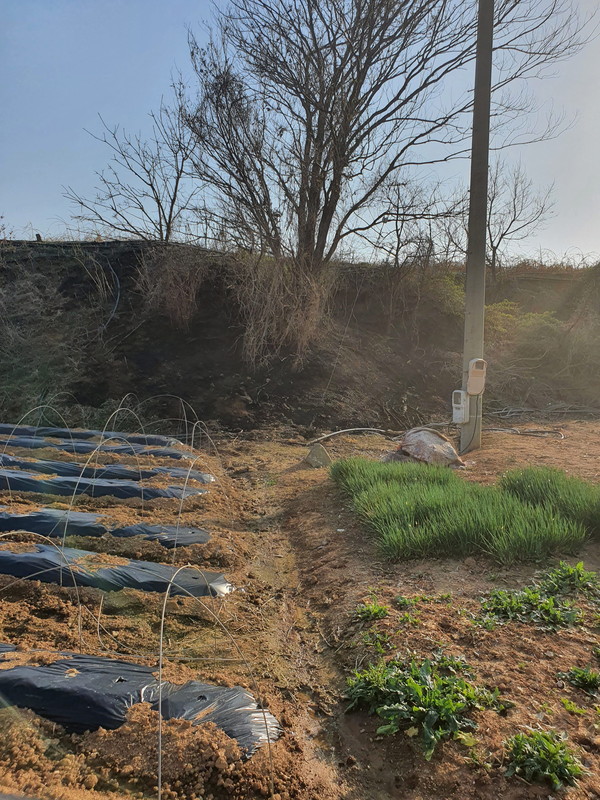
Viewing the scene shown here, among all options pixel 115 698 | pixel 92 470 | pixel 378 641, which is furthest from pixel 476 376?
pixel 115 698

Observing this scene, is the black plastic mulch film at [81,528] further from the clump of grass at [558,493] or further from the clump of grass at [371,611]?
the clump of grass at [558,493]

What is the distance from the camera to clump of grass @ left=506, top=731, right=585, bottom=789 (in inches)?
55.4

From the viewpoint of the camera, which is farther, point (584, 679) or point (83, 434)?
point (83, 434)

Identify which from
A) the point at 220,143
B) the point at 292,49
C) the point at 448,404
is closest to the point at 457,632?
the point at 448,404

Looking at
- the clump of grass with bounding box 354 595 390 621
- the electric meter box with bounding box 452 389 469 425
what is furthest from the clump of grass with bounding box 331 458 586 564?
the electric meter box with bounding box 452 389 469 425

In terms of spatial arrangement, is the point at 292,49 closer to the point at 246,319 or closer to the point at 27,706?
the point at 246,319

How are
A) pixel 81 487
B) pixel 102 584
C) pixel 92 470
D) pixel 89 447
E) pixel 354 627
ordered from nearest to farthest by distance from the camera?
pixel 354 627
pixel 102 584
pixel 81 487
pixel 92 470
pixel 89 447

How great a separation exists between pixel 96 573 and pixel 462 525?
219 cm

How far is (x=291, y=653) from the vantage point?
7.66ft

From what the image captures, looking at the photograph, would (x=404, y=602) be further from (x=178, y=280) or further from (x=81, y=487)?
(x=178, y=280)

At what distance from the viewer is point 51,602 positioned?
2.50 m

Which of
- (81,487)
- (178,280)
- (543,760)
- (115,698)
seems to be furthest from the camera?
(178,280)

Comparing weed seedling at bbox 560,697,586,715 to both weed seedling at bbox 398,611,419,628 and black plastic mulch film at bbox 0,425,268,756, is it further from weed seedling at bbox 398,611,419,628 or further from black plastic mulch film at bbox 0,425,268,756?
black plastic mulch film at bbox 0,425,268,756

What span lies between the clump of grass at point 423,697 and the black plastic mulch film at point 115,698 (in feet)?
1.30
